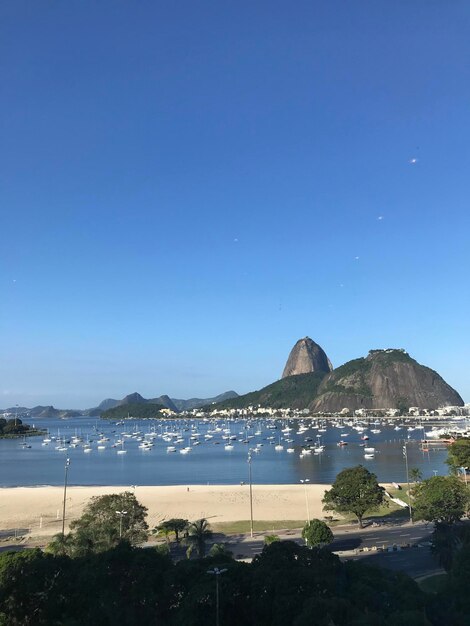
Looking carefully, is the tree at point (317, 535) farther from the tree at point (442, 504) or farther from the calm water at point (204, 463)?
the calm water at point (204, 463)

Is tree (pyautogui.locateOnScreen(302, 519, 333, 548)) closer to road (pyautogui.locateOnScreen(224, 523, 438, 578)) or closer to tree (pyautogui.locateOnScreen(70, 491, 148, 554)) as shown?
road (pyautogui.locateOnScreen(224, 523, 438, 578))

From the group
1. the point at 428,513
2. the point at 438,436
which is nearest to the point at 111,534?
the point at 428,513

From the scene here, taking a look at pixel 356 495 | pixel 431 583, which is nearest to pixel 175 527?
pixel 356 495

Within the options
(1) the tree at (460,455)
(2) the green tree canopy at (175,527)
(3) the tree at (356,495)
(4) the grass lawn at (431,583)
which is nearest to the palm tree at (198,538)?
(2) the green tree canopy at (175,527)

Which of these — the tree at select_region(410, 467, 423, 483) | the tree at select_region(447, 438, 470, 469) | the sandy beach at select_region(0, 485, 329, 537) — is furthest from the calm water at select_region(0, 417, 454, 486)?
the tree at select_region(447, 438, 470, 469)

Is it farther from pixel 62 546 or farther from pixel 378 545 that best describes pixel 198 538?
pixel 378 545

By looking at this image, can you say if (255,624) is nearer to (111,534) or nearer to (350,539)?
(111,534)
